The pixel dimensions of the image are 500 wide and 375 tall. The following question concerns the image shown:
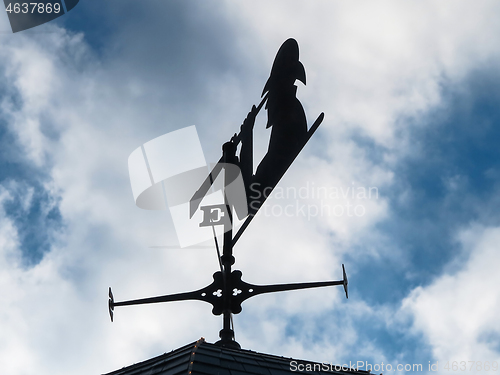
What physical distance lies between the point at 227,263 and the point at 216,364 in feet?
6.69

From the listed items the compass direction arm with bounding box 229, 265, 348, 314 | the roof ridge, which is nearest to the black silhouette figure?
the compass direction arm with bounding box 229, 265, 348, 314

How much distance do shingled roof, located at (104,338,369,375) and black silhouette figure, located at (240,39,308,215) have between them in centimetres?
187

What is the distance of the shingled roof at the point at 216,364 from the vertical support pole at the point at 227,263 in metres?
0.53

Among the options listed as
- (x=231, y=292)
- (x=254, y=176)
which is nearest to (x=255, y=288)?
(x=231, y=292)

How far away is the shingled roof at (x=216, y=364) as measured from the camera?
460 centimetres

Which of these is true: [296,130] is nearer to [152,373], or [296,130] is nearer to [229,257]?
[229,257]

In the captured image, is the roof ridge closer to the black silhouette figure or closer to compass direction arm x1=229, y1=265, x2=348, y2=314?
compass direction arm x1=229, y1=265, x2=348, y2=314

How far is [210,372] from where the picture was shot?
4.48 meters

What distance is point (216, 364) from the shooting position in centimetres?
468

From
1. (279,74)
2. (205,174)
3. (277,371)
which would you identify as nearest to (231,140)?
(205,174)

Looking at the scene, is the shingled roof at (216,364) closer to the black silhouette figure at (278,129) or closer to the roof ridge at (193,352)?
the roof ridge at (193,352)

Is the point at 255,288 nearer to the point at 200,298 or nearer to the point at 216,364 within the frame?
the point at 200,298

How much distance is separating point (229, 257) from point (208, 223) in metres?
0.57

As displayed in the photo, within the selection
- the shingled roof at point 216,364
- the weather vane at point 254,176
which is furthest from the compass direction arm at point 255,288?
the shingled roof at point 216,364
